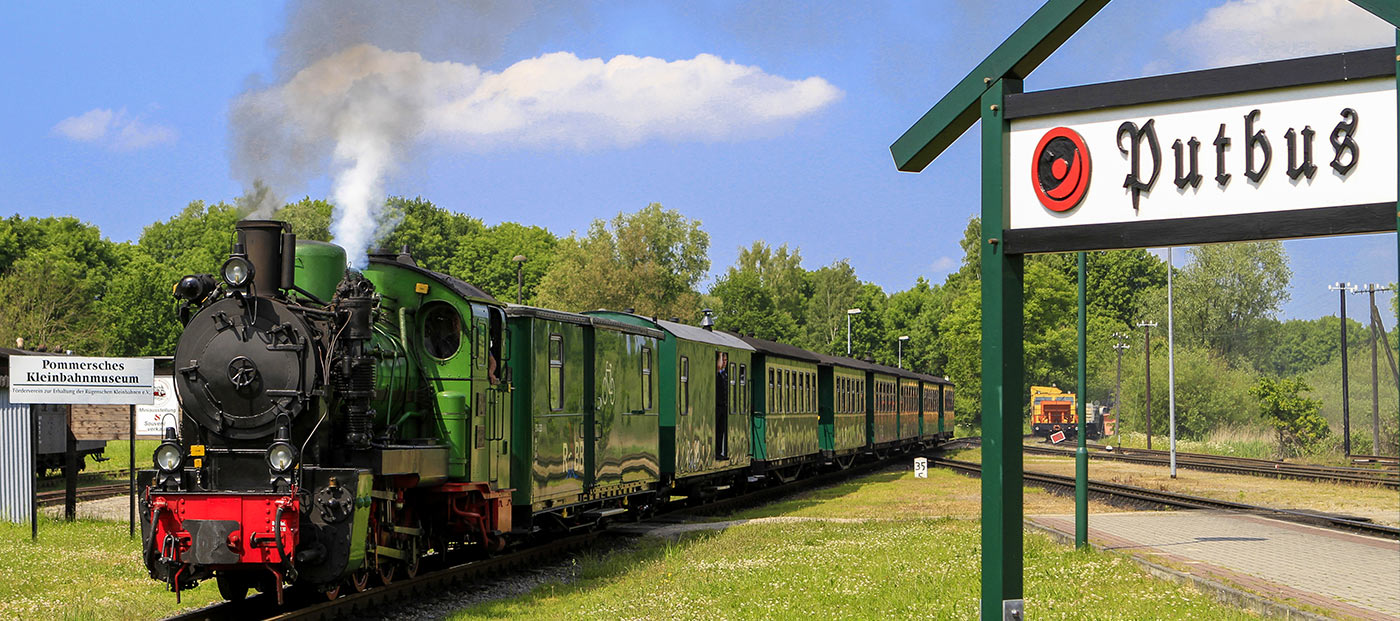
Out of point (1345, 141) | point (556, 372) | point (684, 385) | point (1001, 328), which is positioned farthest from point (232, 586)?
point (684, 385)

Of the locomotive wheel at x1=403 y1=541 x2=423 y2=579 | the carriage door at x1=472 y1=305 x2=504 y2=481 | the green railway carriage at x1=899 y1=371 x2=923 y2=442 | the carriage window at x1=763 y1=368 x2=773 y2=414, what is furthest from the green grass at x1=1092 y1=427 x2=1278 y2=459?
the locomotive wheel at x1=403 y1=541 x2=423 y2=579

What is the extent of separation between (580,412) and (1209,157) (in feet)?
38.9

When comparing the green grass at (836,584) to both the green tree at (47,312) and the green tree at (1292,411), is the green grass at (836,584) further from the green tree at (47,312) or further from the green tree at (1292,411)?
the green tree at (47,312)

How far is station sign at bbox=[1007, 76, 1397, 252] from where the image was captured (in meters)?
4.79

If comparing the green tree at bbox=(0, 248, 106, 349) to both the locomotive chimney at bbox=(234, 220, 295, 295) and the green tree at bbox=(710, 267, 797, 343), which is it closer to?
the locomotive chimney at bbox=(234, 220, 295, 295)

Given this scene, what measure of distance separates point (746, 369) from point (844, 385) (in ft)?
32.8

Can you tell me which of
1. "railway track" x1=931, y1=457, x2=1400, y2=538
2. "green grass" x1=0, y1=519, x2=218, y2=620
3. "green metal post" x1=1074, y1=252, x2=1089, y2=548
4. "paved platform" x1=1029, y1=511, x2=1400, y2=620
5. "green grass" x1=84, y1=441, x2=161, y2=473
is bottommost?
"green grass" x1=84, y1=441, x2=161, y2=473

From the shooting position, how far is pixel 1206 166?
16.6 ft

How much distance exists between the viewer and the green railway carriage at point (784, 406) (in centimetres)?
2638

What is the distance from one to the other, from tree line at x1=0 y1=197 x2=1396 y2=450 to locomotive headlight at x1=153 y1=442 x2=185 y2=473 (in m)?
20.6

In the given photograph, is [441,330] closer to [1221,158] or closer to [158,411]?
[1221,158]

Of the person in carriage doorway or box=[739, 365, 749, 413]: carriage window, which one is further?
box=[739, 365, 749, 413]: carriage window

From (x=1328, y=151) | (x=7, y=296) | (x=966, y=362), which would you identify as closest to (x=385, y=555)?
(x=1328, y=151)

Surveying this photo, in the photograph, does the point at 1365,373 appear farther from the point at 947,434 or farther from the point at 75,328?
the point at 75,328
